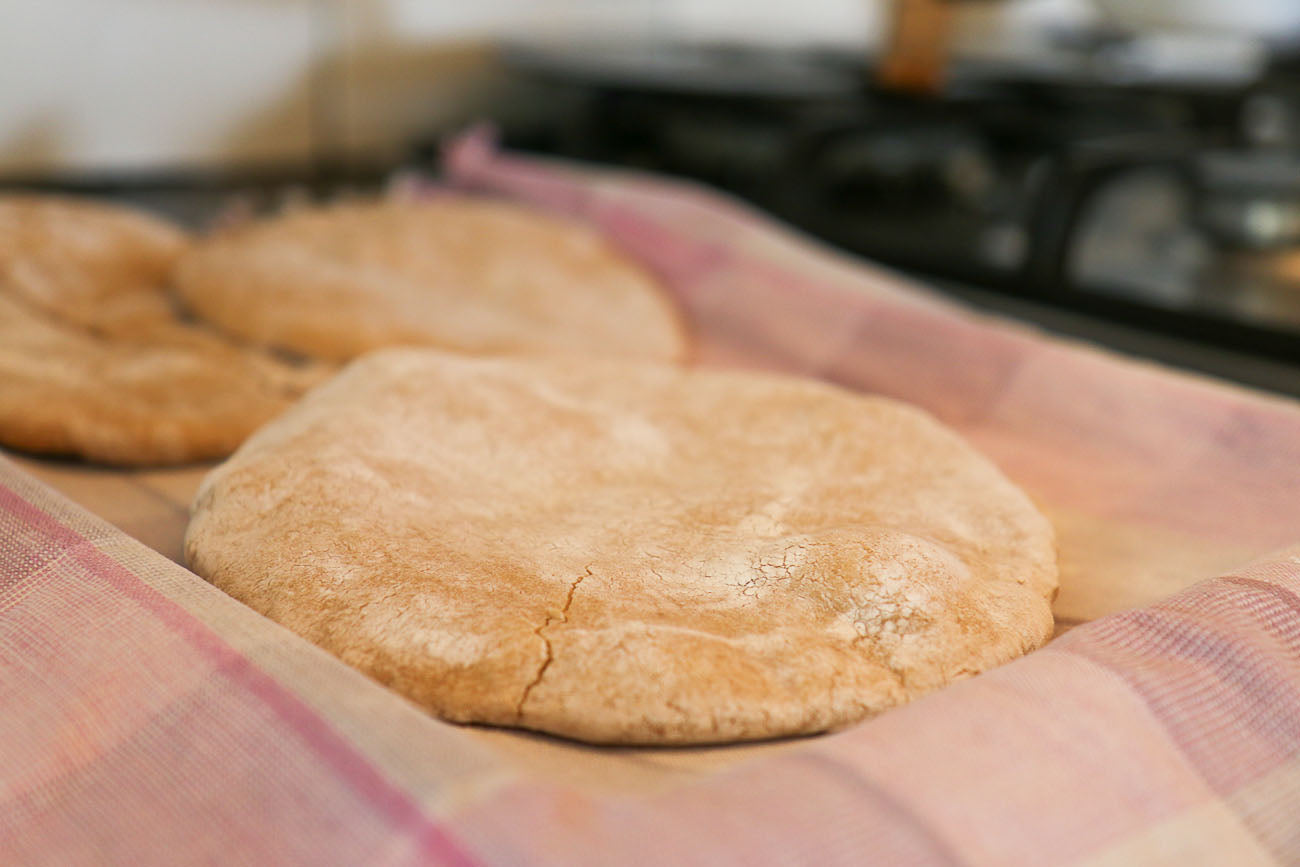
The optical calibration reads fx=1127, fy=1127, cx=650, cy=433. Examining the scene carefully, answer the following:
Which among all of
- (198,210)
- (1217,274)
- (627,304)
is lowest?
(198,210)

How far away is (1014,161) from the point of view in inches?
72.3

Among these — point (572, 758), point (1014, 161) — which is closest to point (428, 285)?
point (572, 758)

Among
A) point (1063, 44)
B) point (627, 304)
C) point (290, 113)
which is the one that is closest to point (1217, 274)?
point (627, 304)

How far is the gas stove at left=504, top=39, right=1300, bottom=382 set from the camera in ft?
4.08

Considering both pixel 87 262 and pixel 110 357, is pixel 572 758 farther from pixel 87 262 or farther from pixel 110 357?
pixel 87 262

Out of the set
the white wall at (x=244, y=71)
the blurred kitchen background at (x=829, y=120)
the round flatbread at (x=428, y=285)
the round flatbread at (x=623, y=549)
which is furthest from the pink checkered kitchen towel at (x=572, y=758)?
the white wall at (x=244, y=71)

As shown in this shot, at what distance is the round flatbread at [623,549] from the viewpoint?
565 mm

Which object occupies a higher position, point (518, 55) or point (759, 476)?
point (518, 55)

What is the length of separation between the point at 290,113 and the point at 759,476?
1707mm

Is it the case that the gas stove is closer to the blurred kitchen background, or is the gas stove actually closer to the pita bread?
the blurred kitchen background

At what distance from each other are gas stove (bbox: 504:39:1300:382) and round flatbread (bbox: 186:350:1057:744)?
49cm

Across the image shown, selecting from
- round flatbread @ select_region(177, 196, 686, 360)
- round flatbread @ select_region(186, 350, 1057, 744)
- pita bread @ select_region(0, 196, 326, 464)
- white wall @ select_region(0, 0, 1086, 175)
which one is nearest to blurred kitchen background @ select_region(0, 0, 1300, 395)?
white wall @ select_region(0, 0, 1086, 175)

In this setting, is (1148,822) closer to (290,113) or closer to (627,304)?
(627,304)

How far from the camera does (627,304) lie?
50.3 inches
